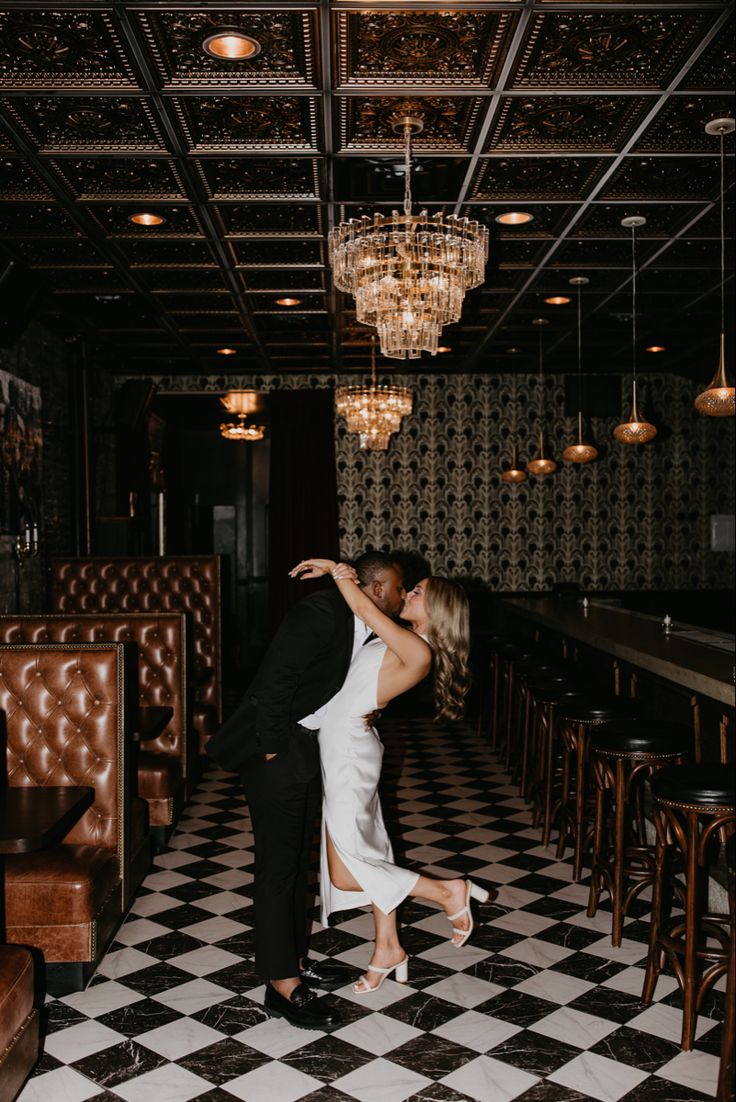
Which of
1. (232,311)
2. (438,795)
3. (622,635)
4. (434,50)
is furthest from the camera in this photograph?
(232,311)

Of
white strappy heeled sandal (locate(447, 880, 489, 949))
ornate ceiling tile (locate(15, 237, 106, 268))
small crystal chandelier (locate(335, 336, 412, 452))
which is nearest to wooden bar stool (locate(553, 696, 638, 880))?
white strappy heeled sandal (locate(447, 880, 489, 949))

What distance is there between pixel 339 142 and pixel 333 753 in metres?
3.04

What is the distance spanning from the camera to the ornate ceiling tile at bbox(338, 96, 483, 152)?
421 centimetres

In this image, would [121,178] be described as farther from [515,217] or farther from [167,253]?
[515,217]

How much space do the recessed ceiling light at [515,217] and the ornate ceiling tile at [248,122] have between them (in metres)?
1.56

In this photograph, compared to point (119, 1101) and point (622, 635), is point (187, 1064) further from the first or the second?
point (622, 635)

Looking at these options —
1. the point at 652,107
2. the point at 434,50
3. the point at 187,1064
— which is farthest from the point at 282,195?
the point at 187,1064

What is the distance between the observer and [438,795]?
6527 mm

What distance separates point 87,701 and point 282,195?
3128 mm

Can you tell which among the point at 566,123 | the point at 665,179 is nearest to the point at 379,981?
the point at 566,123

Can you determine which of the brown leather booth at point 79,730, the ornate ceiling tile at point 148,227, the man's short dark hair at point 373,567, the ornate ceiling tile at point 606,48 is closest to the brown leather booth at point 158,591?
the ornate ceiling tile at point 148,227

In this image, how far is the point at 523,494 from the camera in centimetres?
1121

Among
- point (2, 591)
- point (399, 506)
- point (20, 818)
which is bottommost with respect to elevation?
point (20, 818)

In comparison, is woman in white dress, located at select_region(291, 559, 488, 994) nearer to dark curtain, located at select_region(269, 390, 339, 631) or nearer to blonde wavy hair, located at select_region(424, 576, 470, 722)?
blonde wavy hair, located at select_region(424, 576, 470, 722)
